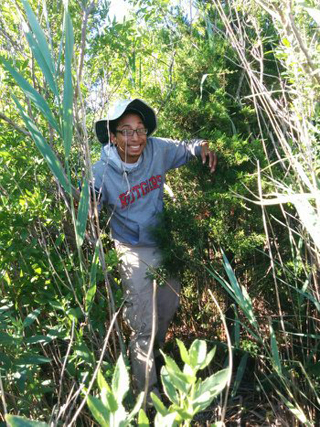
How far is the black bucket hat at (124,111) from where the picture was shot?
95.6 inches

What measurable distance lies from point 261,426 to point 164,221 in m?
1.03

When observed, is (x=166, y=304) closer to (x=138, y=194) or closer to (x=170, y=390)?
(x=138, y=194)

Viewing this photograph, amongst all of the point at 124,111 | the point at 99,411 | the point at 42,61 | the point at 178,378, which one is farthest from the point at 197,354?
the point at 124,111

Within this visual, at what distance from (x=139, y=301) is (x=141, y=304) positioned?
0.02 m

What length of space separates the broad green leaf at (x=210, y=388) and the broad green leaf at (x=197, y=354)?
0.04 metres

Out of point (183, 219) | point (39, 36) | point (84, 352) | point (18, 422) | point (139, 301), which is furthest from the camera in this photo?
point (139, 301)

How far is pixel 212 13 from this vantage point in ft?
9.99

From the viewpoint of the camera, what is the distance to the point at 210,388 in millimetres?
872

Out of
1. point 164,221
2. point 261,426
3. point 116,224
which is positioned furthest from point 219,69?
point 261,426

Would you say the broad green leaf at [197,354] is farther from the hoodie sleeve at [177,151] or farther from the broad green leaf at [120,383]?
the hoodie sleeve at [177,151]

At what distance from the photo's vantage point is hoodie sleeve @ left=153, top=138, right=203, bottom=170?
235 cm

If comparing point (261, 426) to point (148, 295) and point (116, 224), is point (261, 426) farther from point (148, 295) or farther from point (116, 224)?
point (116, 224)

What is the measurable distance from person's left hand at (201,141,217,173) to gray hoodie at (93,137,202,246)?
0.19 meters

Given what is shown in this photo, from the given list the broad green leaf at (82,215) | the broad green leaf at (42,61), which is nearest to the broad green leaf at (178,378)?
the broad green leaf at (82,215)
